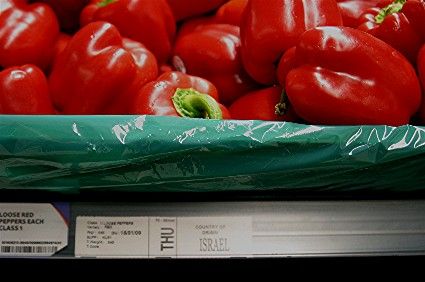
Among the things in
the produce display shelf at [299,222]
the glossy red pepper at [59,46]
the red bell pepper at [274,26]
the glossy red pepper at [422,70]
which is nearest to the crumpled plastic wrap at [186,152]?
the produce display shelf at [299,222]

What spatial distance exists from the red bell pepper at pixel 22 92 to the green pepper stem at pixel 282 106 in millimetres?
381

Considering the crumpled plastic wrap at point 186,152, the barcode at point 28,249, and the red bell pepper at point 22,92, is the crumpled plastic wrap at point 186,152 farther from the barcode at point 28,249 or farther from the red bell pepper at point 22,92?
the red bell pepper at point 22,92

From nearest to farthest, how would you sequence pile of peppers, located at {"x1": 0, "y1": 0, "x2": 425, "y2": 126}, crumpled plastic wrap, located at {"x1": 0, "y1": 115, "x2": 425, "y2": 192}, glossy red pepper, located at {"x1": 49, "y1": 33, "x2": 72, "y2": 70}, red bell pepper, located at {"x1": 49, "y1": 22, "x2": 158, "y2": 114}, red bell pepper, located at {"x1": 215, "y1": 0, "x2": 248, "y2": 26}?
crumpled plastic wrap, located at {"x1": 0, "y1": 115, "x2": 425, "y2": 192}, pile of peppers, located at {"x1": 0, "y1": 0, "x2": 425, "y2": 126}, red bell pepper, located at {"x1": 49, "y1": 22, "x2": 158, "y2": 114}, glossy red pepper, located at {"x1": 49, "y1": 33, "x2": 72, "y2": 70}, red bell pepper, located at {"x1": 215, "y1": 0, "x2": 248, "y2": 26}

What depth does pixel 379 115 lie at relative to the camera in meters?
0.91

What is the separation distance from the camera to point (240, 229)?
87 centimetres

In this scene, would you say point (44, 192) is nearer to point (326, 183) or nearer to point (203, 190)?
point (203, 190)

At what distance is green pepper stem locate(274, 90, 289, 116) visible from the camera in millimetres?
1005

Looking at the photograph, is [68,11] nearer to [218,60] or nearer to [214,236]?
[218,60]

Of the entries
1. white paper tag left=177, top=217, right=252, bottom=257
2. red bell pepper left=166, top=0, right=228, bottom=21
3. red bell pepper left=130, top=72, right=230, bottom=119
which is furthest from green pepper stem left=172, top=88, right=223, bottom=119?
red bell pepper left=166, top=0, right=228, bottom=21

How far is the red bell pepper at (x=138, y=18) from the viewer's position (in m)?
1.21

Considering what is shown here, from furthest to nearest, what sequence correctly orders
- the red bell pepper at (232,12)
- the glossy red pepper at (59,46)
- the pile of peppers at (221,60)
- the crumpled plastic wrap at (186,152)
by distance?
1. the red bell pepper at (232,12)
2. the glossy red pepper at (59,46)
3. the pile of peppers at (221,60)
4. the crumpled plastic wrap at (186,152)

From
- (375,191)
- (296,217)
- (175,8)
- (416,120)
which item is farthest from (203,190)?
(175,8)

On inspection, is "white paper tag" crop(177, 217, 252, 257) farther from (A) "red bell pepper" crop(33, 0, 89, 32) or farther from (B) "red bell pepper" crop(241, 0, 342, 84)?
(A) "red bell pepper" crop(33, 0, 89, 32)
